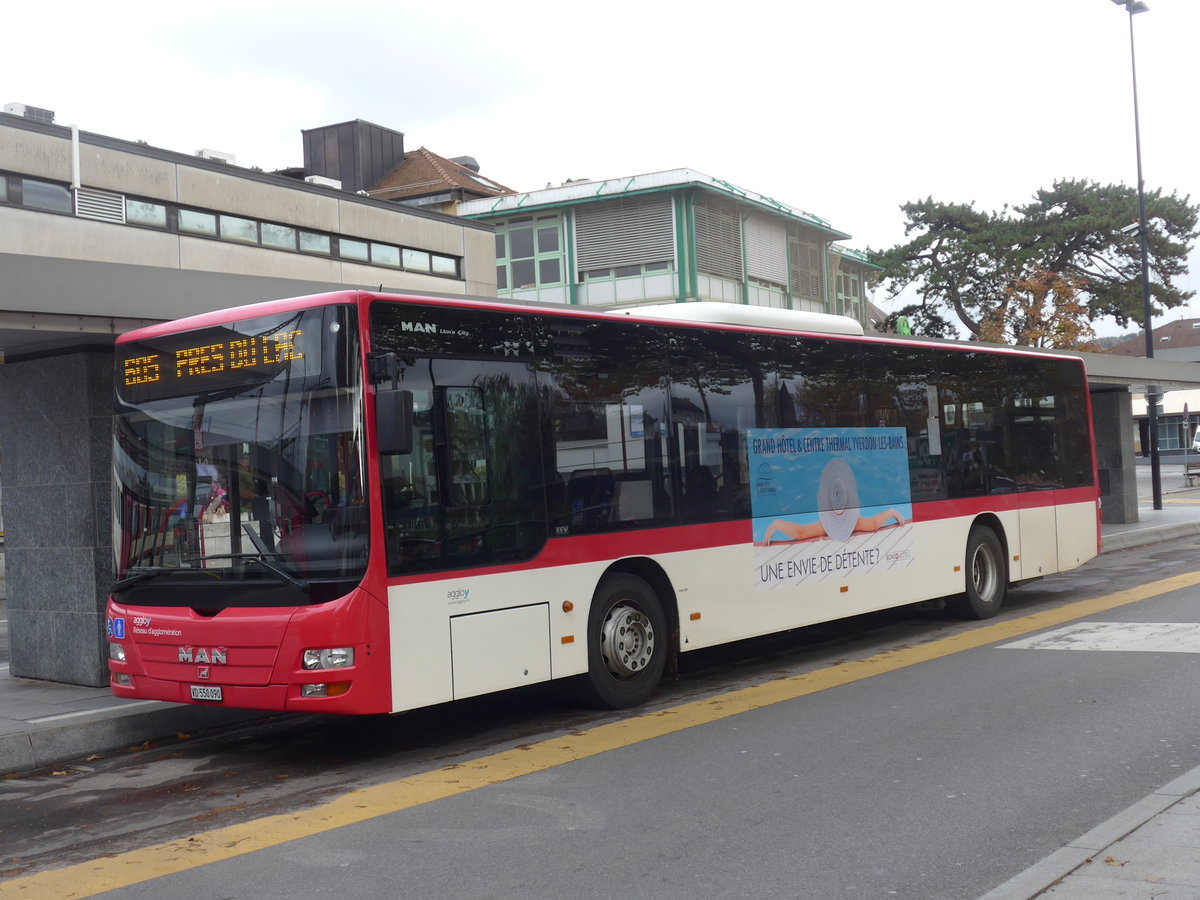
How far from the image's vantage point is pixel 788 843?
218 inches

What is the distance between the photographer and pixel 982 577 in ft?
44.6

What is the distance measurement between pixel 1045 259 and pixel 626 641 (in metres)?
50.9

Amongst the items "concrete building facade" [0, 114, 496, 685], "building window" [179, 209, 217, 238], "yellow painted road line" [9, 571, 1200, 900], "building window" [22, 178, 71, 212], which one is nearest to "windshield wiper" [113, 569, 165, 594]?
"concrete building facade" [0, 114, 496, 685]

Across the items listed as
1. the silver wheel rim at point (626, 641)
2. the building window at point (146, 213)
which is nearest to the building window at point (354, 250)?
the building window at point (146, 213)

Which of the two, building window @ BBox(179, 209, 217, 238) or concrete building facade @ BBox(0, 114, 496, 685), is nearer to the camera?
concrete building facade @ BBox(0, 114, 496, 685)

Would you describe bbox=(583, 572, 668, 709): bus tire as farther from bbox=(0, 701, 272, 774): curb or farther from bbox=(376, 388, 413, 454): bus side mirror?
bbox=(0, 701, 272, 774): curb

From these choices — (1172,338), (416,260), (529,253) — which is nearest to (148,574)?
(416,260)

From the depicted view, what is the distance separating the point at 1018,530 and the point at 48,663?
10.2 m

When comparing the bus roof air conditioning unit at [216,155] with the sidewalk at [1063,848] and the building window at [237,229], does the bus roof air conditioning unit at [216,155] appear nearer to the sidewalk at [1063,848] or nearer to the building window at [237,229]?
the building window at [237,229]

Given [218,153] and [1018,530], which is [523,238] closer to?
[218,153]

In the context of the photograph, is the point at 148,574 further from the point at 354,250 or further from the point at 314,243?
the point at 354,250

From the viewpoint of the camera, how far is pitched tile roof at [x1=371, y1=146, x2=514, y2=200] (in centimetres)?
4812

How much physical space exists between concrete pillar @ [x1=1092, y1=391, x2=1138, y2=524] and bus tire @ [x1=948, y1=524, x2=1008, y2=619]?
12.7 m

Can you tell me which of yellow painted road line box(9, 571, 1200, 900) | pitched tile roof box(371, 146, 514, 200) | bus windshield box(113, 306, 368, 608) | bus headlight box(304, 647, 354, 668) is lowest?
yellow painted road line box(9, 571, 1200, 900)
